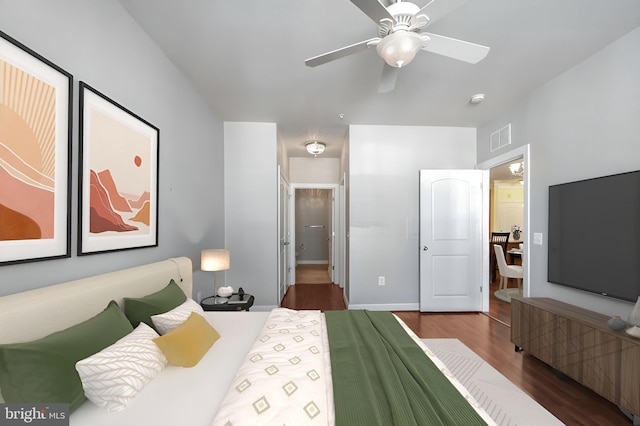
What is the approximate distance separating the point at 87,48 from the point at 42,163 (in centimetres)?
73

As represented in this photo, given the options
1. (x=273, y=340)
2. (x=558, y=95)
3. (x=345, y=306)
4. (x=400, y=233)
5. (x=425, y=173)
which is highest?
(x=558, y=95)

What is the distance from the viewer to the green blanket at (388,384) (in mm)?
966

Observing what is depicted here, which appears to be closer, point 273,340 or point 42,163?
point 42,163

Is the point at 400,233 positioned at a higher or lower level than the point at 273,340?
higher

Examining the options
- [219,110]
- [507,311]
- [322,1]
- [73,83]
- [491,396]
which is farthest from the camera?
[507,311]

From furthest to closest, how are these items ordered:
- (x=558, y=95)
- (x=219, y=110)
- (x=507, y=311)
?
(x=507, y=311)
(x=219, y=110)
(x=558, y=95)

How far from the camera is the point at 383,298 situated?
3867mm

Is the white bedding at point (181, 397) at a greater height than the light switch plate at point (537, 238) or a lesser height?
lesser

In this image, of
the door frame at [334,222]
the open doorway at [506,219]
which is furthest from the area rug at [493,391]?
the door frame at [334,222]

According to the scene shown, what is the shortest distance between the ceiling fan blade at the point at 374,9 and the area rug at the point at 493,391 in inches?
98.6

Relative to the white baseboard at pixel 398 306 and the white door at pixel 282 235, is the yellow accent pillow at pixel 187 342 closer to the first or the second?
the white door at pixel 282 235

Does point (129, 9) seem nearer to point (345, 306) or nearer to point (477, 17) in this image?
point (477, 17)

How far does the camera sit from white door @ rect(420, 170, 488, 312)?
378cm

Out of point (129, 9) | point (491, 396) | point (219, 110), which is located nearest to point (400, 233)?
point (491, 396)
